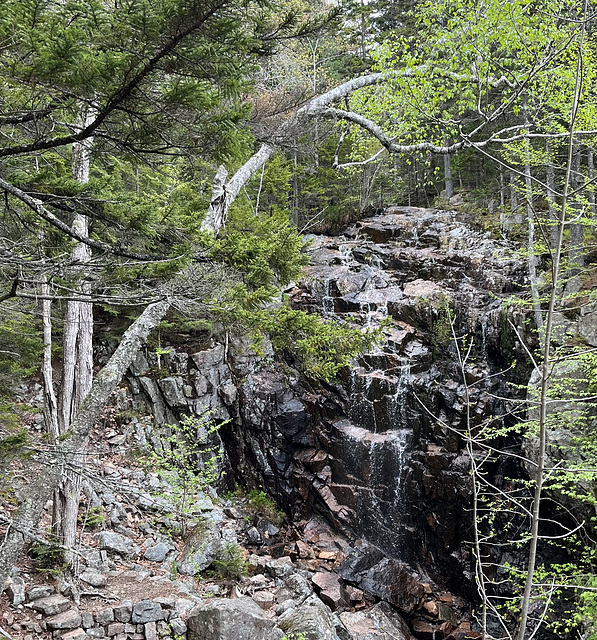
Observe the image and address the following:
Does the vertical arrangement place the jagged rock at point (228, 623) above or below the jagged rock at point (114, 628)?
above

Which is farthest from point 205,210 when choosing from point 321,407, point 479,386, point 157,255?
point 479,386

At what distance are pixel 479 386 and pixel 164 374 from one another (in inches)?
316

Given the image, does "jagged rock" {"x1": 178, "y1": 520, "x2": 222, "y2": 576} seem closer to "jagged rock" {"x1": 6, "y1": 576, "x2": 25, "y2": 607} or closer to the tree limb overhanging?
"jagged rock" {"x1": 6, "y1": 576, "x2": 25, "y2": 607}

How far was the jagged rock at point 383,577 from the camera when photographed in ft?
28.5

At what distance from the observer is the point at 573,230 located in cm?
1127

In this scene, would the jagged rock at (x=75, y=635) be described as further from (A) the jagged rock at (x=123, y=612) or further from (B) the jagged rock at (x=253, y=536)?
(B) the jagged rock at (x=253, y=536)

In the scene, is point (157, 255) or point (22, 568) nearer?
point (157, 255)

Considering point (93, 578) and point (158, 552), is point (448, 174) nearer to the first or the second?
point (158, 552)

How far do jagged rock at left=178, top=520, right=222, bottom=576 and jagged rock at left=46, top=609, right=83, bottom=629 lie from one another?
2.02 metres

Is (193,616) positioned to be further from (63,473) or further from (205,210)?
(205,210)

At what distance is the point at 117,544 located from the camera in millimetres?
6918

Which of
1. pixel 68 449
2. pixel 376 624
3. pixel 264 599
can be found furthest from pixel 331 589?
pixel 68 449

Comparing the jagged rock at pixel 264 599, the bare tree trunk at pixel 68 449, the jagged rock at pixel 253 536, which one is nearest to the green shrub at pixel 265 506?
the jagged rock at pixel 253 536

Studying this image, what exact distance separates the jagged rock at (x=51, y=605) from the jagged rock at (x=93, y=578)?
541mm
